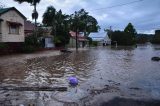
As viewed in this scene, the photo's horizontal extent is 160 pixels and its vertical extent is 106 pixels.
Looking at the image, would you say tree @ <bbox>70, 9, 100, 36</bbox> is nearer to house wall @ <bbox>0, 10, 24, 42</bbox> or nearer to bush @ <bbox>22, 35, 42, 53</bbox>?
bush @ <bbox>22, 35, 42, 53</bbox>

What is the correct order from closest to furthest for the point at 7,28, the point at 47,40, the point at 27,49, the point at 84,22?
the point at 7,28
the point at 27,49
the point at 47,40
the point at 84,22

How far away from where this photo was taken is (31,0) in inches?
1684

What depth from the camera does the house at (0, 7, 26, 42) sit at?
1382 inches

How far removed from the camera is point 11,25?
36.7 m

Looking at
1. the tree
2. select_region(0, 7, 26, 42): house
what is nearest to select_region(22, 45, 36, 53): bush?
select_region(0, 7, 26, 42): house

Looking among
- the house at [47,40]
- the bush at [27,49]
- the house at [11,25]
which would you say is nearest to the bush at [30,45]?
the bush at [27,49]

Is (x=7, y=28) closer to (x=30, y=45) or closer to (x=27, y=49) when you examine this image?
(x=27, y=49)

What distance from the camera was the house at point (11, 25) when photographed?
35094 millimetres

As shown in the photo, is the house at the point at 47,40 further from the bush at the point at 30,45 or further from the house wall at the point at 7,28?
the house wall at the point at 7,28

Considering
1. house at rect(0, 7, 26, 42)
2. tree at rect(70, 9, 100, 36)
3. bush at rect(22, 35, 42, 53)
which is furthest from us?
tree at rect(70, 9, 100, 36)

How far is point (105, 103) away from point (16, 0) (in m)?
35.3

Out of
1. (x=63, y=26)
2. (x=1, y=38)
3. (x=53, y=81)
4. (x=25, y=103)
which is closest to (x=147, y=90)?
(x=53, y=81)

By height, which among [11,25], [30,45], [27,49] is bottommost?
[27,49]

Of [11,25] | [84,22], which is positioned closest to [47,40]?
[11,25]
